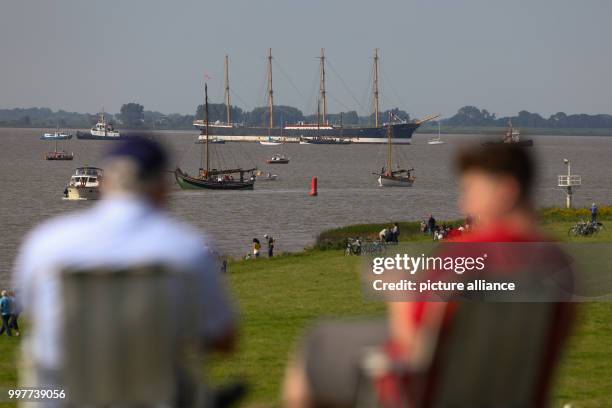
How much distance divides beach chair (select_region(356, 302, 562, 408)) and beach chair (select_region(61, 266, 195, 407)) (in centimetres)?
58

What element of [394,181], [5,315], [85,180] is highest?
[5,315]

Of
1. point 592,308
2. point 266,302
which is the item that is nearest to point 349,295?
point 266,302

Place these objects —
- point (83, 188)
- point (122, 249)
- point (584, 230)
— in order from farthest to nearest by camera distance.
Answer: point (83, 188), point (584, 230), point (122, 249)

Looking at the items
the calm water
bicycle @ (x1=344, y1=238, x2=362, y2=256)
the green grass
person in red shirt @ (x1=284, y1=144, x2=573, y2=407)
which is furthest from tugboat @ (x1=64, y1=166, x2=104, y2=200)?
person in red shirt @ (x1=284, y1=144, x2=573, y2=407)

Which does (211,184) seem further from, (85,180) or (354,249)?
(354,249)

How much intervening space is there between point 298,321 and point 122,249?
17.9 meters

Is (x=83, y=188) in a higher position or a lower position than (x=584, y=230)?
lower

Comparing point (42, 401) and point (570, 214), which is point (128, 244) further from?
point (570, 214)

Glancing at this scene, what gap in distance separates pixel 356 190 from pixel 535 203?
101207mm

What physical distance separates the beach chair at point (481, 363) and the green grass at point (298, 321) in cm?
544

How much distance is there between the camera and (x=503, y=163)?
3324 mm

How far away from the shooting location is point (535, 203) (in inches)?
135

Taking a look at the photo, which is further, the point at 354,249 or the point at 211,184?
the point at 211,184

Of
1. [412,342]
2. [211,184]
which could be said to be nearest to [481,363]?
[412,342]
